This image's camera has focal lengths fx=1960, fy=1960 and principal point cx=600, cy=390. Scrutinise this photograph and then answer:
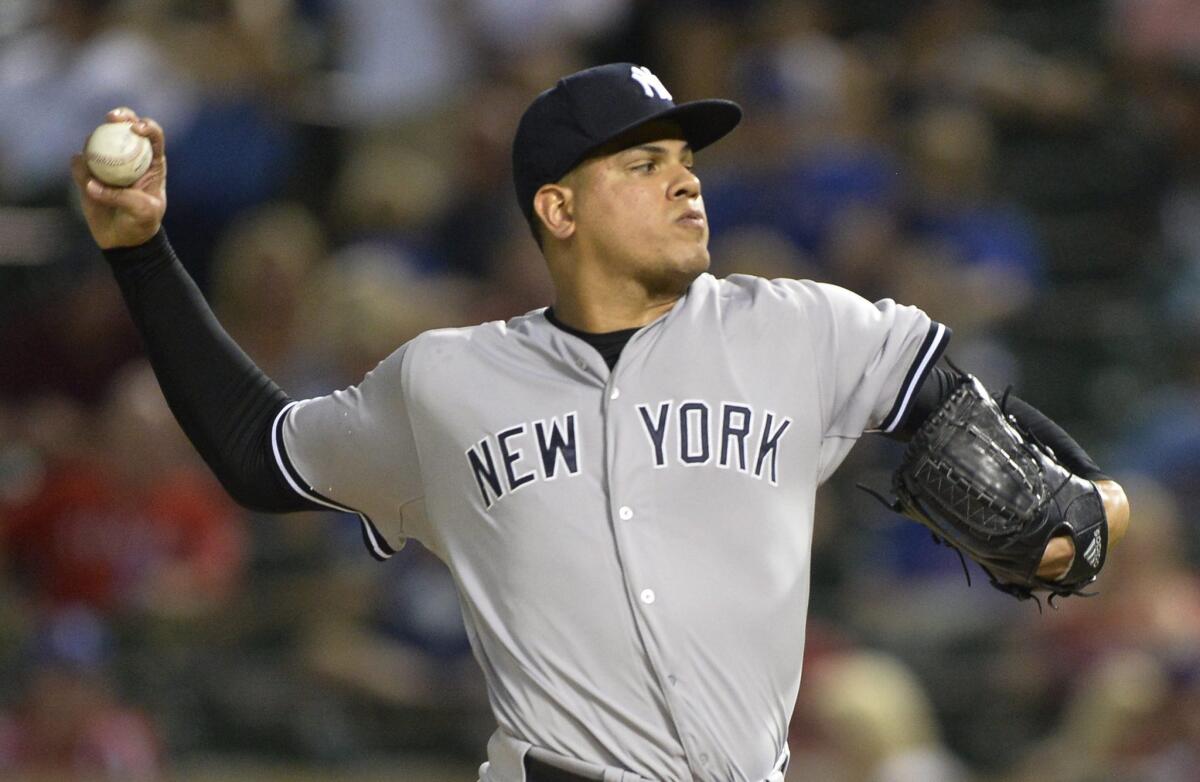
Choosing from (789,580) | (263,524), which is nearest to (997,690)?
(263,524)

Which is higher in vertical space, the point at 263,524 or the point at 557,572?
the point at 557,572

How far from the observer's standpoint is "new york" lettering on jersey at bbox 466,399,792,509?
300 cm

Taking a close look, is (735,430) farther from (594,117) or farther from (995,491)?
(594,117)

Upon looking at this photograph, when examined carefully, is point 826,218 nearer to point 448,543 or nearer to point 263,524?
point 263,524

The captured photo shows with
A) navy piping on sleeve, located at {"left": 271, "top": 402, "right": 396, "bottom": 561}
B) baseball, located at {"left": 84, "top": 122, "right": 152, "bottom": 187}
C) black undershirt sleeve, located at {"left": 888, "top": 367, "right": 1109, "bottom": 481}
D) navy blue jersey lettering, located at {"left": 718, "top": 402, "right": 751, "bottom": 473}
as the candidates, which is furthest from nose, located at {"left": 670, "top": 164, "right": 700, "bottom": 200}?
baseball, located at {"left": 84, "top": 122, "right": 152, "bottom": 187}

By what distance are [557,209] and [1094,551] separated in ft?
3.38

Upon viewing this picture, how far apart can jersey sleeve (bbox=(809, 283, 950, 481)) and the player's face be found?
0.23 metres

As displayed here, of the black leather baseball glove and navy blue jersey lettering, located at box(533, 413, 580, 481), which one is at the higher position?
navy blue jersey lettering, located at box(533, 413, 580, 481)

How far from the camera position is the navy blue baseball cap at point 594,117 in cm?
315

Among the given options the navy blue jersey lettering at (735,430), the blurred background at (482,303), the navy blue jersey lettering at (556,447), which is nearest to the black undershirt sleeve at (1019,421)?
→ the navy blue jersey lettering at (735,430)

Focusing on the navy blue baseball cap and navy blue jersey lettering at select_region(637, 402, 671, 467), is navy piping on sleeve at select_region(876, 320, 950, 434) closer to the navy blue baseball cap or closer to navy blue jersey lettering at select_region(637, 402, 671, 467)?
navy blue jersey lettering at select_region(637, 402, 671, 467)

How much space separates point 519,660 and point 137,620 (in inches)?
151

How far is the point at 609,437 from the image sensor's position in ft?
9.93

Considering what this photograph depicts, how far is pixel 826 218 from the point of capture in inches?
283
